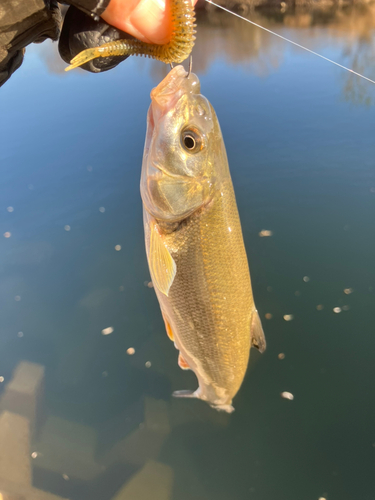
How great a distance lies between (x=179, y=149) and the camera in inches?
40.5

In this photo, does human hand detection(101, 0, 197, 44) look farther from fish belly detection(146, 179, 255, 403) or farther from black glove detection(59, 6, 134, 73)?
fish belly detection(146, 179, 255, 403)

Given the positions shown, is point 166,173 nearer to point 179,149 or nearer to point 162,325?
point 179,149

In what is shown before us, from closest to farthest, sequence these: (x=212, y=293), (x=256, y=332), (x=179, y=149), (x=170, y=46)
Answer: (x=170, y=46)
(x=179, y=149)
(x=212, y=293)
(x=256, y=332)

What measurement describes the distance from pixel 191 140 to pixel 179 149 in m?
0.06

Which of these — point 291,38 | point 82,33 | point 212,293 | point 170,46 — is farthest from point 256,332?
point 291,38

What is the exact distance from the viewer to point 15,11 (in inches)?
33.5

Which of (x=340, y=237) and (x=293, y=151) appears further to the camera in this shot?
(x=293, y=151)

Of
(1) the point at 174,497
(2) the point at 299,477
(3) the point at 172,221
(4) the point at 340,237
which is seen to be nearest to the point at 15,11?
(3) the point at 172,221

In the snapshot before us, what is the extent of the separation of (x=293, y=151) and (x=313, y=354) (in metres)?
2.79

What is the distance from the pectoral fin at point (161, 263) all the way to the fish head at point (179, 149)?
3.8 inches

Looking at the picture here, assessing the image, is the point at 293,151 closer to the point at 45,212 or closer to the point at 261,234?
the point at 261,234

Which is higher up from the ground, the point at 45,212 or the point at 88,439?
the point at 45,212

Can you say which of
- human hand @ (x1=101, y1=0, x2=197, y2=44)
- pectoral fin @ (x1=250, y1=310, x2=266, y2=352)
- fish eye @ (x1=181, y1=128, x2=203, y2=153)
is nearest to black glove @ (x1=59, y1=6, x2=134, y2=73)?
human hand @ (x1=101, y1=0, x2=197, y2=44)

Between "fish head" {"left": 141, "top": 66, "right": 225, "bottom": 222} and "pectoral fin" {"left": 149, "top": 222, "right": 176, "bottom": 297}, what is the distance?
0.32 feet
